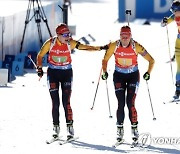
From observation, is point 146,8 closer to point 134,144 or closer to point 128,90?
point 128,90

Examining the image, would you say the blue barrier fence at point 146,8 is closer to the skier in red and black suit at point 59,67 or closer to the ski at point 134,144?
the skier in red and black suit at point 59,67

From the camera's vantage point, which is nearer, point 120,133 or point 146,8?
point 120,133

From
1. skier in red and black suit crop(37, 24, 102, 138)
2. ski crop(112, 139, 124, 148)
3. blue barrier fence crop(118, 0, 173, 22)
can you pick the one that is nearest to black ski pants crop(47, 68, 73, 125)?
skier in red and black suit crop(37, 24, 102, 138)

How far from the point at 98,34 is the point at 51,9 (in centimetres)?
415

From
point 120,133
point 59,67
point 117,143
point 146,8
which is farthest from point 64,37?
point 146,8

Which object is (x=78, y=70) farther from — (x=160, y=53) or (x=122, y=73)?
(x=122, y=73)

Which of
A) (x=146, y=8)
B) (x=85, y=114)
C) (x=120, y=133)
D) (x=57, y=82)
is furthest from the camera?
(x=146, y=8)

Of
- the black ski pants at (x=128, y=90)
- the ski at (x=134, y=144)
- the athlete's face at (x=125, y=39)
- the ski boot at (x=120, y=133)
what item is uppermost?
the athlete's face at (x=125, y=39)

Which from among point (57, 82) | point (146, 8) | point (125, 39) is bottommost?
point (57, 82)

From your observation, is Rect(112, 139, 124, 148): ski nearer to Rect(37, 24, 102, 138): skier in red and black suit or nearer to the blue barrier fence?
Rect(37, 24, 102, 138): skier in red and black suit

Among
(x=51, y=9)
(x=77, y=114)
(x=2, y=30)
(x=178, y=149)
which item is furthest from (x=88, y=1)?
(x=178, y=149)

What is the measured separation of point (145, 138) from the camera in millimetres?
11539

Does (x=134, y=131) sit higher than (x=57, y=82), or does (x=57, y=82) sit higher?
(x=57, y=82)

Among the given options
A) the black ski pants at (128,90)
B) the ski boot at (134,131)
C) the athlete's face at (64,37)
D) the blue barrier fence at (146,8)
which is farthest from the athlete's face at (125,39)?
the blue barrier fence at (146,8)
